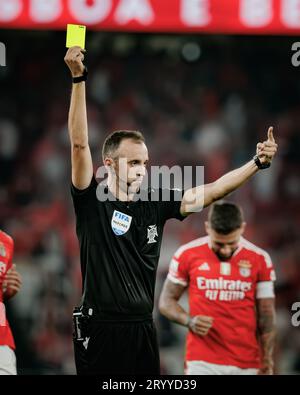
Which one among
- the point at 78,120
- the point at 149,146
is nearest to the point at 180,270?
the point at 78,120

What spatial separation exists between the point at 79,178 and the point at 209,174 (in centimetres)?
425

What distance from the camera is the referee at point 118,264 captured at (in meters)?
3.79

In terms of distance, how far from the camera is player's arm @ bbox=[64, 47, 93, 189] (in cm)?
349

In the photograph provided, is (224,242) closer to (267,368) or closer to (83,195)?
(267,368)

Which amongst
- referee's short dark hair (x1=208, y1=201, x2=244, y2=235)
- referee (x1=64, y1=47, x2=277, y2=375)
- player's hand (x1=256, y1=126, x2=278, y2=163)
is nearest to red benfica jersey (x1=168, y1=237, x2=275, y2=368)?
referee's short dark hair (x1=208, y1=201, x2=244, y2=235)

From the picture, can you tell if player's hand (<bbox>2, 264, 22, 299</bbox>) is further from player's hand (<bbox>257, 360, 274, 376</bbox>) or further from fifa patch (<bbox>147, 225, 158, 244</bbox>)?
player's hand (<bbox>257, 360, 274, 376</bbox>)

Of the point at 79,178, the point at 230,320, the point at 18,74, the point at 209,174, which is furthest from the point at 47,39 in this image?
the point at 79,178

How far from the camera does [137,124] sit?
8.32m

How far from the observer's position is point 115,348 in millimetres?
3812

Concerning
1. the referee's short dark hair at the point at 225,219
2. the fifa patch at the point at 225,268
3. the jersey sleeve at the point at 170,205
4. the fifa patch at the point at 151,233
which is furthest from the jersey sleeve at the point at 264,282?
the fifa patch at the point at 151,233

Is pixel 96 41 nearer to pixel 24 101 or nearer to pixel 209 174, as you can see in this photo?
pixel 24 101

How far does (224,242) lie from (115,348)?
5.56 feet

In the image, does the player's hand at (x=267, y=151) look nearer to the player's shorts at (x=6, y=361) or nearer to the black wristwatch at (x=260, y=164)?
the black wristwatch at (x=260, y=164)

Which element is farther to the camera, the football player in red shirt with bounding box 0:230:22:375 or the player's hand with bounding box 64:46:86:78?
the football player in red shirt with bounding box 0:230:22:375
